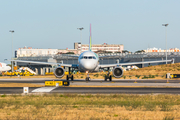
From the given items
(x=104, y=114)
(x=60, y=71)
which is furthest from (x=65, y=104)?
(x=60, y=71)

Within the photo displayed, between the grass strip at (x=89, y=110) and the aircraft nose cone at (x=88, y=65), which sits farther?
the aircraft nose cone at (x=88, y=65)

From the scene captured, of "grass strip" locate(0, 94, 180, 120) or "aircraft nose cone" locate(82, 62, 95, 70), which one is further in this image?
"aircraft nose cone" locate(82, 62, 95, 70)

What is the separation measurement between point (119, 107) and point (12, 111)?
7060 millimetres

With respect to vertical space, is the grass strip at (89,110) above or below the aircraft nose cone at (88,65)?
below

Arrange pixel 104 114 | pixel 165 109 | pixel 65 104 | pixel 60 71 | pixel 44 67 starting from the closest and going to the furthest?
pixel 104 114, pixel 165 109, pixel 65 104, pixel 60 71, pixel 44 67

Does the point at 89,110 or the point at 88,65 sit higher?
the point at 88,65

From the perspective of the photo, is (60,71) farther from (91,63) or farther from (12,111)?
(12,111)

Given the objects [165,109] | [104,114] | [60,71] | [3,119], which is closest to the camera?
[3,119]

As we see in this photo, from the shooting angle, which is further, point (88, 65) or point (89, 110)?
point (88, 65)

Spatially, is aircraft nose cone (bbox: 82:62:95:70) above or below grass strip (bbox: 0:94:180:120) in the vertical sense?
above

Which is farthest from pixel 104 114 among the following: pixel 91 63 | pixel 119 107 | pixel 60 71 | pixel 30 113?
pixel 60 71

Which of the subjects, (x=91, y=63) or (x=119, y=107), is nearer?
(x=119, y=107)

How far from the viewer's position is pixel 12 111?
56.9 ft

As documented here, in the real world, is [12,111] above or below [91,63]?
below
